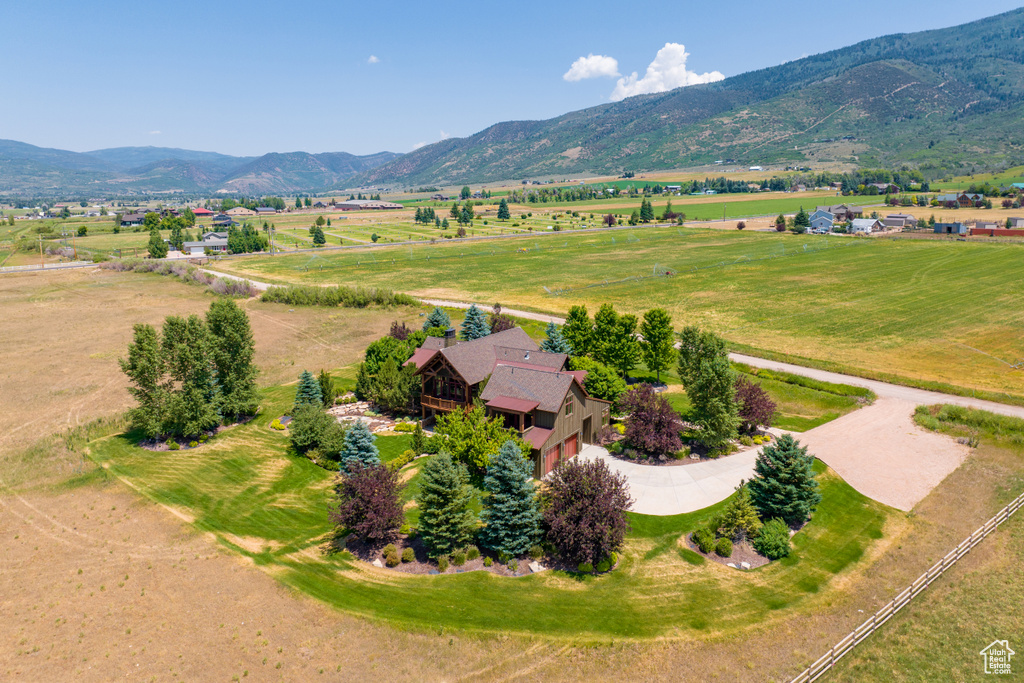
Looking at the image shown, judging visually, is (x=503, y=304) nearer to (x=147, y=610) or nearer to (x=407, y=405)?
(x=407, y=405)

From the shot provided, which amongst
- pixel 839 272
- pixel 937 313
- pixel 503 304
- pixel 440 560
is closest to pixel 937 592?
pixel 440 560

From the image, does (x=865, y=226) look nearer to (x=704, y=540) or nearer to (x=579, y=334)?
(x=579, y=334)

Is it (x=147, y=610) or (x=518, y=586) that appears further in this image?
(x=518, y=586)

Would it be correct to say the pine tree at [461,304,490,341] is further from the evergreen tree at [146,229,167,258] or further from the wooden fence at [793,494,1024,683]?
the evergreen tree at [146,229,167,258]

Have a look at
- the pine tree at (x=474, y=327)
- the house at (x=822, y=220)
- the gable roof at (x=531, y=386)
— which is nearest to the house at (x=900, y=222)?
the house at (x=822, y=220)

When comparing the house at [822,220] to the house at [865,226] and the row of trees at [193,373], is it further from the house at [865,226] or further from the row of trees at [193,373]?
the row of trees at [193,373]

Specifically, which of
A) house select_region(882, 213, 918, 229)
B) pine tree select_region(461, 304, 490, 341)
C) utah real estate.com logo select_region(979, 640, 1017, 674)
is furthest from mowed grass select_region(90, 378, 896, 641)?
house select_region(882, 213, 918, 229)
